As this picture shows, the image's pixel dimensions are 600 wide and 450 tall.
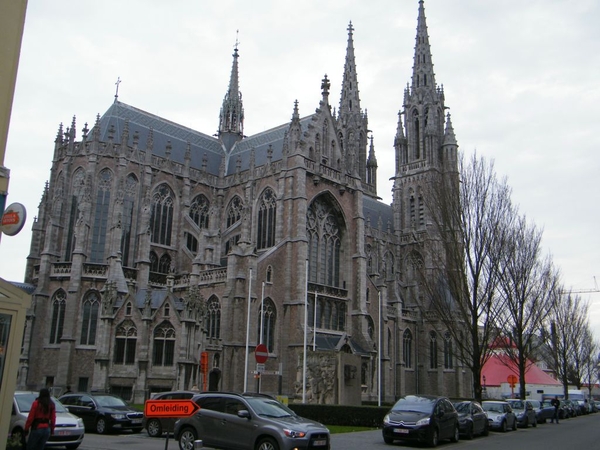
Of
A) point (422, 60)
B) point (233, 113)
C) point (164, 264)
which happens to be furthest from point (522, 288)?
point (422, 60)

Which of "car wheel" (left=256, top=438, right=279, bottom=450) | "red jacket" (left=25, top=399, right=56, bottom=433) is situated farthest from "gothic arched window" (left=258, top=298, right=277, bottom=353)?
"red jacket" (left=25, top=399, right=56, bottom=433)

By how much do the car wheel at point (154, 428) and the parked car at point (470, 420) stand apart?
10.7 metres

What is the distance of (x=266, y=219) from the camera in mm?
44188

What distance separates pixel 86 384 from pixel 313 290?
1607cm

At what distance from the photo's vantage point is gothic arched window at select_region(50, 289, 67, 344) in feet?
128

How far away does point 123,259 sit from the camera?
42.2 metres

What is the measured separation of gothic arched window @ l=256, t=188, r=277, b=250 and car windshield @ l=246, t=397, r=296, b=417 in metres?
27.9

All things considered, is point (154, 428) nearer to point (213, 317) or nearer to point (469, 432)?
point (469, 432)

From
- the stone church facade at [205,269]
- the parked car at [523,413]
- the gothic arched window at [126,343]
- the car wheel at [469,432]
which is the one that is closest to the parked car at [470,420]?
the car wheel at [469,432]

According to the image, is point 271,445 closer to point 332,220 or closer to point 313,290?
point 313,290

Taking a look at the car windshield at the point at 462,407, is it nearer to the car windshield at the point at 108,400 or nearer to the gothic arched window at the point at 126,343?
the car windshield at the point at 108,400

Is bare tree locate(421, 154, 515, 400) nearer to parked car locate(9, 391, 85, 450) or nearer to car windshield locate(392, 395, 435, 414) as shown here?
car windshield locate(392, 395, 435, 414)

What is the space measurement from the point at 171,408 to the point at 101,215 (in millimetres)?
31684

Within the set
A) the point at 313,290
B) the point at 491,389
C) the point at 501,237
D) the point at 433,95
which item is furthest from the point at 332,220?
the point at 491,389
